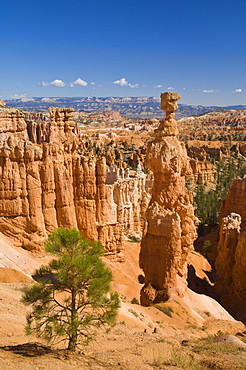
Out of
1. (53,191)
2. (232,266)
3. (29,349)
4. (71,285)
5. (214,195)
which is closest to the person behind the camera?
(71,285)

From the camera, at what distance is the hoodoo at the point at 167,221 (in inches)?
792

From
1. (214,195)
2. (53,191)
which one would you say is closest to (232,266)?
(53,191)

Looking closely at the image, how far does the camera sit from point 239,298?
989 inches

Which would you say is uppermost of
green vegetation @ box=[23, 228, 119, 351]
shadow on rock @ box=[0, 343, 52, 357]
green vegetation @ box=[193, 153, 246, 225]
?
green vegetation @ box=[23, 228, 119, 351]

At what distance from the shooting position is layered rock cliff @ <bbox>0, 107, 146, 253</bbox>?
65.9 ft

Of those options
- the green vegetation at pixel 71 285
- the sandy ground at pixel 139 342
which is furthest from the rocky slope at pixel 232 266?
the green vegetation at pixel 71 285

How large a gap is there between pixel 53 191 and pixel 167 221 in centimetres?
752

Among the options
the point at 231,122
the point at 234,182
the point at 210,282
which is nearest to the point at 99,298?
the point at 210,282

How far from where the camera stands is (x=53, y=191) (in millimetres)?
21797

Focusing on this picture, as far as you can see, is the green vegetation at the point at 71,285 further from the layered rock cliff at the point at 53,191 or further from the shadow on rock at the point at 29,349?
the layered rock cliff at the point at 53,191

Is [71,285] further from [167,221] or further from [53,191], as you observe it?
[53,191]

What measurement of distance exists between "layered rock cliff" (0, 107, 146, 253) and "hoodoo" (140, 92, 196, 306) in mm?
4147

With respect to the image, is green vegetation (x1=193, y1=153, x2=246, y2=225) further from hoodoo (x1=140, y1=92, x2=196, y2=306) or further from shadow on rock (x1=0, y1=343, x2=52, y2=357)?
shadow on rock (x1=0, y1=343, x2=52, y2=357)

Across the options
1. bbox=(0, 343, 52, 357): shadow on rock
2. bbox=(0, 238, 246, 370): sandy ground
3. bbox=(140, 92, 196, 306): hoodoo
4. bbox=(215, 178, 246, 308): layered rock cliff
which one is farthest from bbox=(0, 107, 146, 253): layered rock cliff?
bbox=(0, 343, 52, 357): shadow on rock
